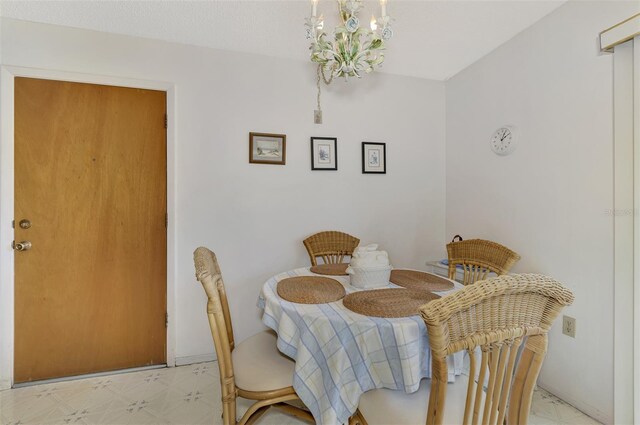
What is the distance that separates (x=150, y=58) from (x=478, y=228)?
2.90 meters

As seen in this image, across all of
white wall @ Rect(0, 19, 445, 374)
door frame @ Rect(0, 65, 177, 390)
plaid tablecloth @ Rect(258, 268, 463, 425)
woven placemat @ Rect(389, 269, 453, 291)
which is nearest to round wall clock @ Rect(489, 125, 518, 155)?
white wall @ Rect(0, 19, 445, 374)

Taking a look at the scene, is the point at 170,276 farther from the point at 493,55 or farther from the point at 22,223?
the point at 493,55

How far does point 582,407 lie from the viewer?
1751 mm

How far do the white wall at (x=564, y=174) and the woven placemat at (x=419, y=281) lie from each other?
0.85 m

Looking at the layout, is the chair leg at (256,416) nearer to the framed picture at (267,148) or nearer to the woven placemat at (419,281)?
the woven placemat at (419,281)

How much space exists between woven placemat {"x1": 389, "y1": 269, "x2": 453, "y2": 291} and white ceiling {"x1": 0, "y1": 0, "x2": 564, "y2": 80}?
1646mm

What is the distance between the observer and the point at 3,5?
185 cm

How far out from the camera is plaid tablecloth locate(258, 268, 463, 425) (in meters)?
1.07

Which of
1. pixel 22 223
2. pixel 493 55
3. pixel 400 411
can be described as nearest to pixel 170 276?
pixel 22 223

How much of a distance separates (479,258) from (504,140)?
958mm

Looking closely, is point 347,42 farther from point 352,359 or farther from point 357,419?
point 357,419

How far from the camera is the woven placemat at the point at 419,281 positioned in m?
1.52

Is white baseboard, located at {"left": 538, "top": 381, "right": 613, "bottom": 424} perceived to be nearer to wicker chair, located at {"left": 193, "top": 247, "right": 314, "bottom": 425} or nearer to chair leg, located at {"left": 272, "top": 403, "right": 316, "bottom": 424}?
chair leg, located at {"left": 272, "top": 403, "right": 316, "bottom": 424}

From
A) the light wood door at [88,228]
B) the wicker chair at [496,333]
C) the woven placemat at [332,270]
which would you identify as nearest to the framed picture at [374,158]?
the woven placemat at [332,270]
